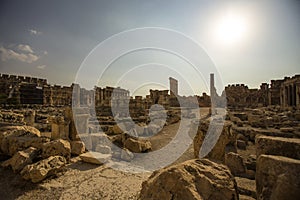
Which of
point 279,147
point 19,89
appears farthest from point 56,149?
point 19,89

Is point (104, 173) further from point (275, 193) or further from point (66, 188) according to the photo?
point (275, 193)

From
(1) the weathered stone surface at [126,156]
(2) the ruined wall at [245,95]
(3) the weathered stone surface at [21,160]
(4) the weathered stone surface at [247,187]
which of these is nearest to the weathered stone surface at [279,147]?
(4) the weathered stone surface at [247,187]

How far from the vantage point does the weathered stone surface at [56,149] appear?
5090mm

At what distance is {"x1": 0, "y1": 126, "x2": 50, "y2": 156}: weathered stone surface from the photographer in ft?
17.9

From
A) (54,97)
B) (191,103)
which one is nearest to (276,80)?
(191,103)

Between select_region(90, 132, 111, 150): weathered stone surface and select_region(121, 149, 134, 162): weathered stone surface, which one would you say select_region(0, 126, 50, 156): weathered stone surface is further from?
select_region(121, 149, 134, 162): weathered stone surface

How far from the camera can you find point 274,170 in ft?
7.66

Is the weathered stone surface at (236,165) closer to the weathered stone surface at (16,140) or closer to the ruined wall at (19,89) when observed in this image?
the weathered stone surface at (16,140)

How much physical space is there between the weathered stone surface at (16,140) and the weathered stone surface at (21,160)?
1.32ft

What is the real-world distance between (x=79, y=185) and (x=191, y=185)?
3.01 metres

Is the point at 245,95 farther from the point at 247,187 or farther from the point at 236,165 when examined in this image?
the point at 247,187

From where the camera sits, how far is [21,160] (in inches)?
183

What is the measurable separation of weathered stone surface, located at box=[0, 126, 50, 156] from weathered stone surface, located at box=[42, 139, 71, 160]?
35cm

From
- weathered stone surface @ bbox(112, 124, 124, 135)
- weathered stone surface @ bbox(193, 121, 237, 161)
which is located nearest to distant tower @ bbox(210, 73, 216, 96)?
weathered stone surface @ bbox(112, 124, 124, 135)
